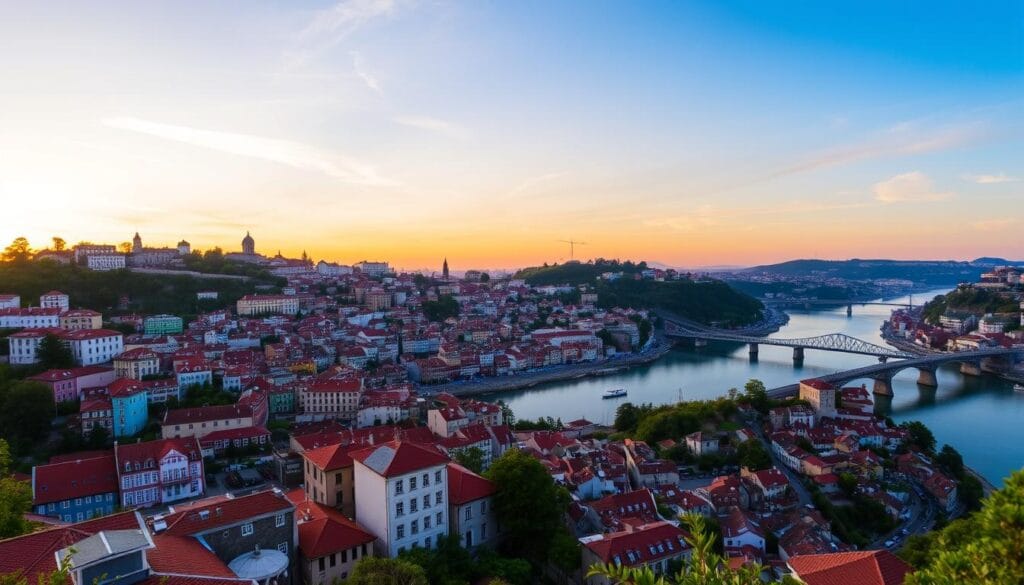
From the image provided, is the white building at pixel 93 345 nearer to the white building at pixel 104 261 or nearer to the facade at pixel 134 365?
the facade at pixel 134 365

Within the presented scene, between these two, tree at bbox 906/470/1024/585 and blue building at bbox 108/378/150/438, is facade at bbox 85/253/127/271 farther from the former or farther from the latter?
tree at bbox 906/470/1024/585

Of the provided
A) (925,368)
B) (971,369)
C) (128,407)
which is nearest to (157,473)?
(128,407)

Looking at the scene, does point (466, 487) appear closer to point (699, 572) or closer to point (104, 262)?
point (699, 572)

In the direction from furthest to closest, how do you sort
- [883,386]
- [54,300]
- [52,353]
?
1. [883,386]
2. [54,300]
3. [52,353]

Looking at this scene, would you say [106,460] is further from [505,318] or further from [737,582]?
[505,318]

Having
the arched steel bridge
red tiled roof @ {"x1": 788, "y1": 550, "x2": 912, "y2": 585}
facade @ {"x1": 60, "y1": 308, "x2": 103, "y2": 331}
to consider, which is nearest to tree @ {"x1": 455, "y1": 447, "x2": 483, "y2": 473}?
red tiled roof @ {"x1": 788, "y1": 550, "x2": 912, "y2": 585}

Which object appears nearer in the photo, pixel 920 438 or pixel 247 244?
pixel 920 438

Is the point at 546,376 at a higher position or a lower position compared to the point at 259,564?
lower
